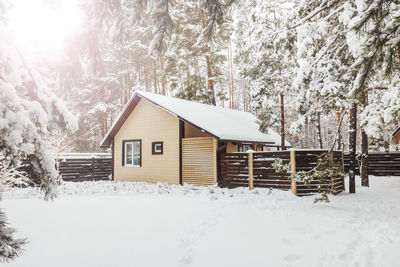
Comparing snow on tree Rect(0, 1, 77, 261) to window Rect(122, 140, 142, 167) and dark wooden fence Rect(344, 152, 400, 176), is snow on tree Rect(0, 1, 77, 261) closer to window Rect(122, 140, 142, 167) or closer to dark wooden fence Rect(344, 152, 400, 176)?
window Rect(122, 140, 142, 167)

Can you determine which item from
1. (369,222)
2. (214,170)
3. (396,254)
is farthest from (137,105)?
(396,254)

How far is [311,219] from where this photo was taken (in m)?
5.82

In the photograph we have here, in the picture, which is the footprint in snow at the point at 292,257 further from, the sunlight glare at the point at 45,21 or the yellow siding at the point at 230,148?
the yellow siding at the point at 230,148

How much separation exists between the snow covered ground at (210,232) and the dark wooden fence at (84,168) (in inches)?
270

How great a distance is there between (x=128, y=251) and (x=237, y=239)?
1902 mm

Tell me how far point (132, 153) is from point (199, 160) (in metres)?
4.75

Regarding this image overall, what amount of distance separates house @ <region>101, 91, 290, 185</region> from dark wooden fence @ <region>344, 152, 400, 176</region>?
6640 millimetres

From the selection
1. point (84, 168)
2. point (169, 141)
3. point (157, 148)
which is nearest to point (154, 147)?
point (157, 148)

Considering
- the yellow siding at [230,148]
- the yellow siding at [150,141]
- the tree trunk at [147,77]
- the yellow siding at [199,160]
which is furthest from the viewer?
the tree trunk at [147,77]

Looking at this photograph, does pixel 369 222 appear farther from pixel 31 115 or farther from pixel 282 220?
pixel 31 115

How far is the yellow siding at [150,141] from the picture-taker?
1272 centimetres

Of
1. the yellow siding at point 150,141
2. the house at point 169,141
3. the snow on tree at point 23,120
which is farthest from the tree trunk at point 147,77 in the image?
→ the snow on tree at point 23,120

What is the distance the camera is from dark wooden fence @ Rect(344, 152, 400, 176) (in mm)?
16031

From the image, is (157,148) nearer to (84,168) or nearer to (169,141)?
(169,141)
